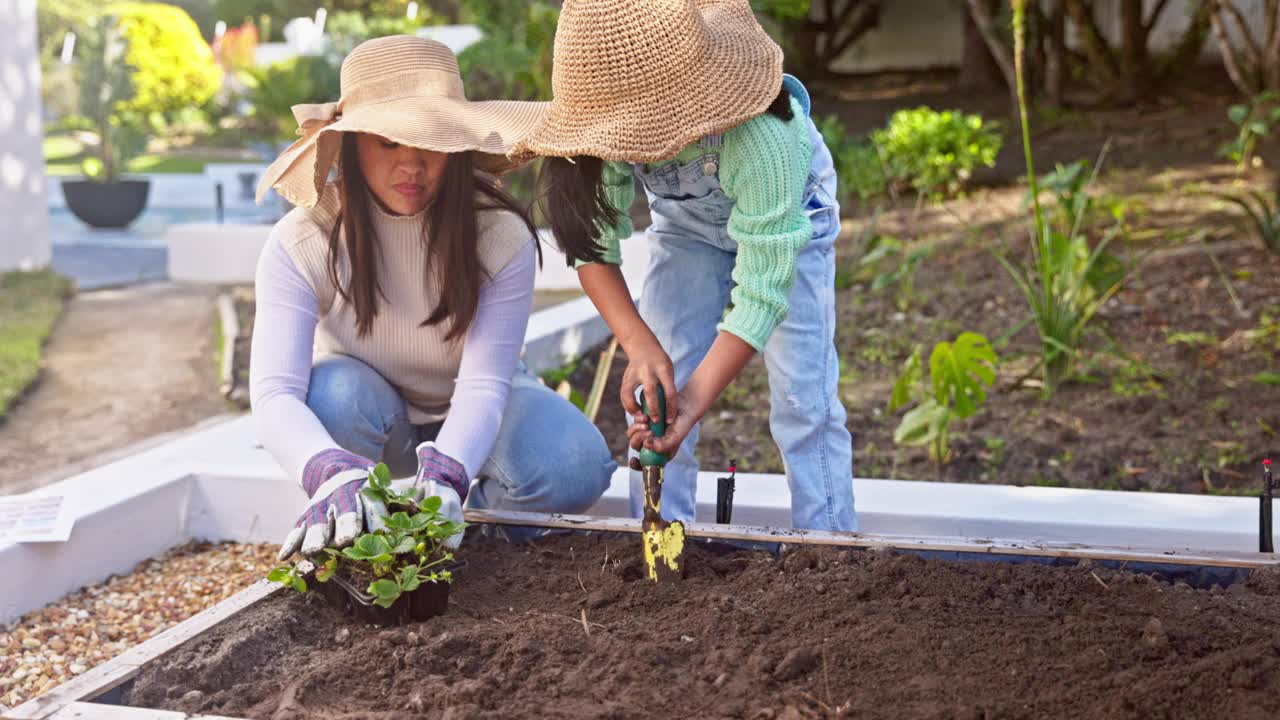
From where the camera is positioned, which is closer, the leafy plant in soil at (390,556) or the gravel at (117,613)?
the leafy plant in soil at (390,556)

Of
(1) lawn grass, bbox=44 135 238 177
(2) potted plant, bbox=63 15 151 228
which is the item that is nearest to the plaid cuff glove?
(2) potted plant, bbox=63 15 151 228

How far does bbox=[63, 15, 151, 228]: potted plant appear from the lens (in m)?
11.5

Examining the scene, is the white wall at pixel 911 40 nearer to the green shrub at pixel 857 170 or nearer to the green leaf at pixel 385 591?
the green shrub at pixel 857 170

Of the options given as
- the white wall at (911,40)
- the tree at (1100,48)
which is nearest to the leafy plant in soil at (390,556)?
the tree at (1100,48)

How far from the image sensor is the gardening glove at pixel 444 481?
196cm

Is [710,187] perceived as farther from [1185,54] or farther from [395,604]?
[1185,54]

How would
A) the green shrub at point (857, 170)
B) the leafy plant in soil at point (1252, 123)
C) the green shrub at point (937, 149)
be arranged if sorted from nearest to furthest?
the leafy plant in soil at point (1252, 123)
the green shrub at point (937, 149)
the green shrub at point (857, 170)

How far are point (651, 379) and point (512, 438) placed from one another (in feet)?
2.06

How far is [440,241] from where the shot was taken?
2.24m

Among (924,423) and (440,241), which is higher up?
(440,241)

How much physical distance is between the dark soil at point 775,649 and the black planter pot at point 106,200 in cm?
1102

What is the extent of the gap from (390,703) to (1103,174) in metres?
6.64

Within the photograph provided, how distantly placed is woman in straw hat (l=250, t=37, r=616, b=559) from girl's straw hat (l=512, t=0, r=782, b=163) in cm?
35

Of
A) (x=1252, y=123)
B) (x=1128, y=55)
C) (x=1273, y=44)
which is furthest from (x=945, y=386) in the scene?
(x=1128, y=55)
